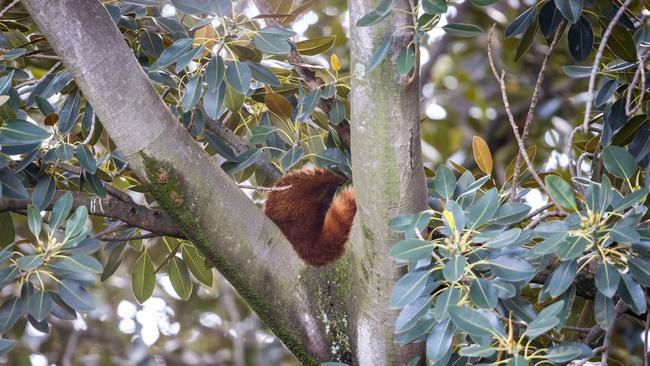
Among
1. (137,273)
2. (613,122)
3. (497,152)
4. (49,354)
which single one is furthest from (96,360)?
(613,122)

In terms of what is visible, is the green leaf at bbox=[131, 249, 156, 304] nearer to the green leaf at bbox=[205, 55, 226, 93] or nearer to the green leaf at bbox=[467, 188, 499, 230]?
the green leaf at bbox=[205, 55, 226, 93]

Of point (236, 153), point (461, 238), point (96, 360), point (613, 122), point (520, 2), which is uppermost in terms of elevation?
point (461, 238)

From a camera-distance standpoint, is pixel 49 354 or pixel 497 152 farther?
pixel 497 152

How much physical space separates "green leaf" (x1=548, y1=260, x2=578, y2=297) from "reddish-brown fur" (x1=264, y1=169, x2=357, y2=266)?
1.57 ft

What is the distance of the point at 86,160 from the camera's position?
146cm

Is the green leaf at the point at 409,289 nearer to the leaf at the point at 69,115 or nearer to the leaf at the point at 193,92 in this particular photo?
the leaf at the point at 193,92

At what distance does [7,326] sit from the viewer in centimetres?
138

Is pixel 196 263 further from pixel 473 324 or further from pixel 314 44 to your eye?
pixel 473 324

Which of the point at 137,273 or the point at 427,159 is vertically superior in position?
the point at 137,273

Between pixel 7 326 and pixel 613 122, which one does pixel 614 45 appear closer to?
pixel 613 122

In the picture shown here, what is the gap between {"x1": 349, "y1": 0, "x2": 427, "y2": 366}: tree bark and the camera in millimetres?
1156

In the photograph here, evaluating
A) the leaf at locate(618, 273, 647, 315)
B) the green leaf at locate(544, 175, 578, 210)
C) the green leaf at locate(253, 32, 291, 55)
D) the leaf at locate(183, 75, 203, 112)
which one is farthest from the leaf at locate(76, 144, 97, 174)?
the leaf at locate(618, 273, 647, 315)

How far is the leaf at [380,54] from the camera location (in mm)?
1109

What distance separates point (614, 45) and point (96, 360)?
7.70 feet
